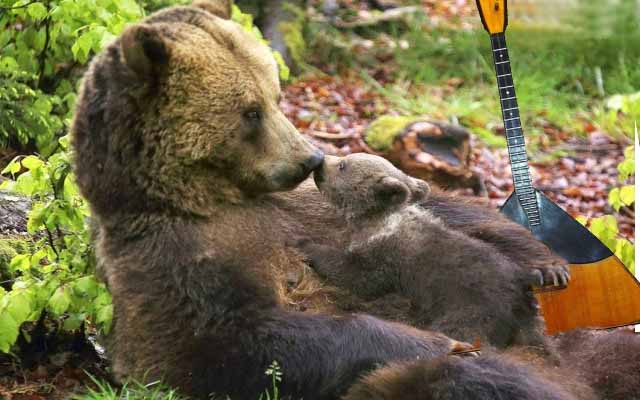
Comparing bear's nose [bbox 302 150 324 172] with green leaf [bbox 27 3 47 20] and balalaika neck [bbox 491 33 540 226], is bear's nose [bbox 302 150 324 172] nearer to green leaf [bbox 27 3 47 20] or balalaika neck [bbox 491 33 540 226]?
balalaika neck [bbox 491 33 540 226]

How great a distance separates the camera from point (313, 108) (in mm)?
11523

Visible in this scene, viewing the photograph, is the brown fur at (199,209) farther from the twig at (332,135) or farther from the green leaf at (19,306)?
the twig at (332,135)

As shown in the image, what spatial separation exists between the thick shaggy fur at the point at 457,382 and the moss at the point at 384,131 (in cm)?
497

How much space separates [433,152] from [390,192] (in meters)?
3.61

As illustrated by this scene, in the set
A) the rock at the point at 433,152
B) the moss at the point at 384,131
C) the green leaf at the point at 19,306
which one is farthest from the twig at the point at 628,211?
the green leaf at the point at 19,306

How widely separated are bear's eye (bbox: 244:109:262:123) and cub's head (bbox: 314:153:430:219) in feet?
3.30

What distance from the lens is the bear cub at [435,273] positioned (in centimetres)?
476

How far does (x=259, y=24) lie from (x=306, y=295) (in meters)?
8.11

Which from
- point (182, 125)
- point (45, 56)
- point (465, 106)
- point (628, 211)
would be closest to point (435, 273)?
point (182, 125)

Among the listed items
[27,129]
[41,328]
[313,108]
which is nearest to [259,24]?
[313,108]

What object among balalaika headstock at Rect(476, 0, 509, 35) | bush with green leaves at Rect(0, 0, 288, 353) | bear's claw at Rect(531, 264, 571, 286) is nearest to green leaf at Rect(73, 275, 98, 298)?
bush with green leaves at Rect(0, 0, 288, 353)

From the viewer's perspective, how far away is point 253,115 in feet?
14.8

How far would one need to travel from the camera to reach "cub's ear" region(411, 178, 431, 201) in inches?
219

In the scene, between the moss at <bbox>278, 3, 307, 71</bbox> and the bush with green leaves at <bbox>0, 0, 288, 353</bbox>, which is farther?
the moss at <bbox>278, 3, 307, 71</bbox>
